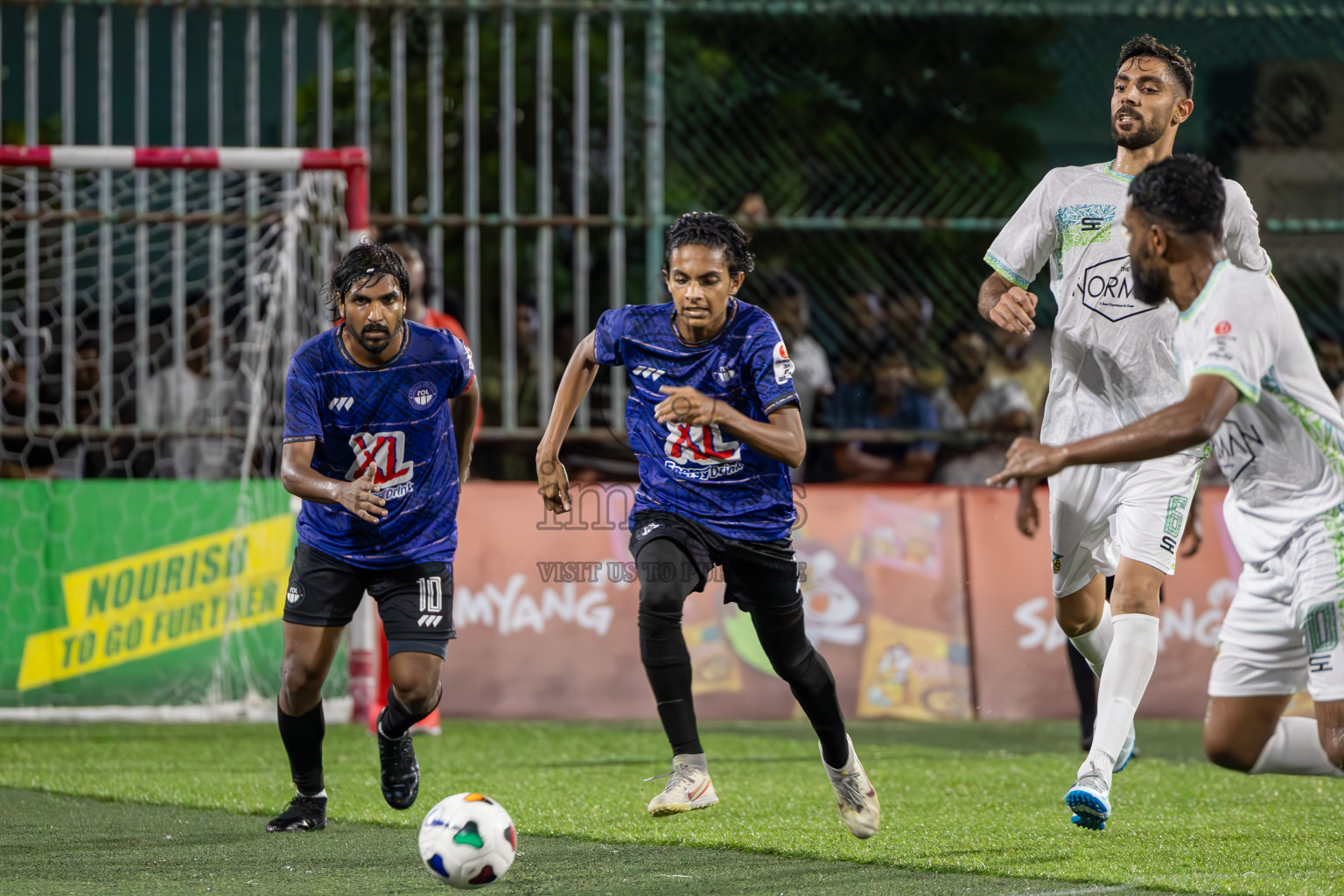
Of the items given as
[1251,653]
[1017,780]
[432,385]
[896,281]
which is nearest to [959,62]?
[896,281]

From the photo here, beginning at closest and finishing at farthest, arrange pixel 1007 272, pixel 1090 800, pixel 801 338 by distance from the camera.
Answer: pixel 1090 800 → pixel 1007 272 → pixel 801 338

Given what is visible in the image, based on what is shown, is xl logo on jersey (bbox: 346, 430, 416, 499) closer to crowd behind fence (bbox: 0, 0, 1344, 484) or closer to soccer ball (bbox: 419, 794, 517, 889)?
soccer ball (bbox: 419, 794, 517, 889)

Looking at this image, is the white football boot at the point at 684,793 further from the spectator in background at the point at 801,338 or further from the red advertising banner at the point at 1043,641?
the spectator in background at the point at 801,338

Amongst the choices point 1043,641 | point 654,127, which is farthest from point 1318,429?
point 654,127

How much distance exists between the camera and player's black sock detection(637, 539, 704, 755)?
5.64 m

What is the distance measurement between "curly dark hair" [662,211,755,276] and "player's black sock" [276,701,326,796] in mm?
2113

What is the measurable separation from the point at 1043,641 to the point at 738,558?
196 inches

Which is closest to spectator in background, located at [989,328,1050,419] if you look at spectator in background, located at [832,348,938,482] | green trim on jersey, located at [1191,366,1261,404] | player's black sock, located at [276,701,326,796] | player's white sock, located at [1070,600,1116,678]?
spectator in background, located at [832,348,938,482]

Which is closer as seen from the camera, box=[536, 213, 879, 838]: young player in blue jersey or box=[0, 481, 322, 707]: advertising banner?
box=[536, 213, 879, 838]: young player in blue jersey

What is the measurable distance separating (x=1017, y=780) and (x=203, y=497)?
5.19m

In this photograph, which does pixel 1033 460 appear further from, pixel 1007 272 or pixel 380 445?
pixel 380 445

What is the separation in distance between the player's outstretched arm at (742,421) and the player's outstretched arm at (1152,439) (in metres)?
1.15

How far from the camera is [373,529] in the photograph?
6137mm

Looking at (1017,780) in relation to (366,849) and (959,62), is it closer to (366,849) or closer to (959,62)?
(366,849)
